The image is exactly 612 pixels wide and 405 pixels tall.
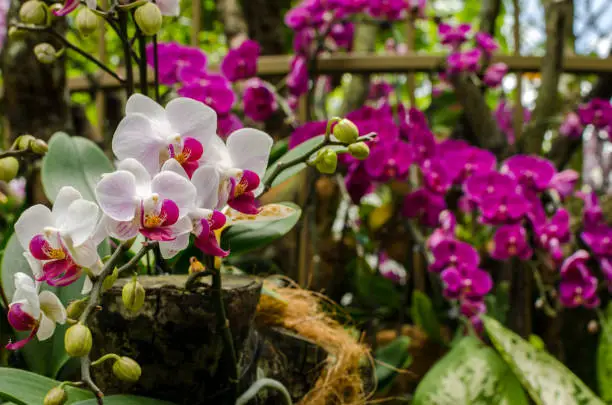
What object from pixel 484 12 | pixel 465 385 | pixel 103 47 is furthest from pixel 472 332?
pixel 103 47

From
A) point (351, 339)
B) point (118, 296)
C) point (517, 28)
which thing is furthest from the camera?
point (517, 28)

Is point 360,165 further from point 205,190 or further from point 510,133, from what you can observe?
point 510,133

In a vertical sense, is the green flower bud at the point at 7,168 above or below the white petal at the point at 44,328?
above

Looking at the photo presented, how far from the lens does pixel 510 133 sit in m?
2.27

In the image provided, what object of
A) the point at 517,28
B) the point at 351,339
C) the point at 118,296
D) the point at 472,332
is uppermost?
the point at 517,28

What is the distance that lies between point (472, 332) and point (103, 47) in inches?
47.1

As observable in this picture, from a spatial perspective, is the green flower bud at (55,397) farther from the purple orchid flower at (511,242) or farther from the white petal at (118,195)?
the purple orchid flower at (511,242)

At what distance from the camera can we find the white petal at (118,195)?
386mm

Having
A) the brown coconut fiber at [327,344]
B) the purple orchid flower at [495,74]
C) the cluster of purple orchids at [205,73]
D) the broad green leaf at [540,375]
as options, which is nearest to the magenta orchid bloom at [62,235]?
the brown coconut fiber at [327,344]

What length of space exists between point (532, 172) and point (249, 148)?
73 centimetres

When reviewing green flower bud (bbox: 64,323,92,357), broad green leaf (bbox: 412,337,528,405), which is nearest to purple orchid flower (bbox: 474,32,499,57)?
broad green leaf (bbox: 412,337,528,405)

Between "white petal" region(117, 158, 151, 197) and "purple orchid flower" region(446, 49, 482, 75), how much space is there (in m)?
1.11

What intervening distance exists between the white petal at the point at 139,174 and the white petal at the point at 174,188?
0.03ft

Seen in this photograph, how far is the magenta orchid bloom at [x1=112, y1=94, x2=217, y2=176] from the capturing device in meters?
0.43
